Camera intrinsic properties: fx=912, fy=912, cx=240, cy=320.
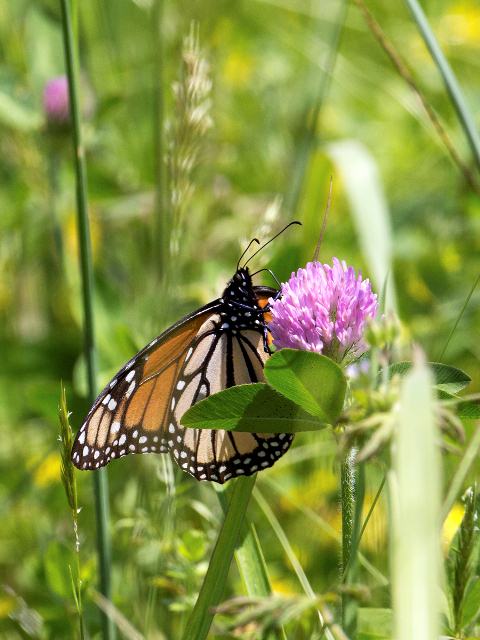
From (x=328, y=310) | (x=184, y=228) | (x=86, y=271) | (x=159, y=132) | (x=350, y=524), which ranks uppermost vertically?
(x=159, y=132)

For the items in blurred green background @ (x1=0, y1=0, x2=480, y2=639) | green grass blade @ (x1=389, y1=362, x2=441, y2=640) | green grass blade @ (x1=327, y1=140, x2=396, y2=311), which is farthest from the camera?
green grass blade @ (x1=327, y1=140, x2=396, y2=311)

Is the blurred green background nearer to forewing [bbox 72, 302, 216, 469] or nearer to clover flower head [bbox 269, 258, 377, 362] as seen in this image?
forewing [bbox 72, 302, 216, 469]

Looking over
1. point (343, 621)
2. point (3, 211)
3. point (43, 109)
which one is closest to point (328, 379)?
point (343, 621)

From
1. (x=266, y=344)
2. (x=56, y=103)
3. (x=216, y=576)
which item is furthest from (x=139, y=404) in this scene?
(x=56, y=103)

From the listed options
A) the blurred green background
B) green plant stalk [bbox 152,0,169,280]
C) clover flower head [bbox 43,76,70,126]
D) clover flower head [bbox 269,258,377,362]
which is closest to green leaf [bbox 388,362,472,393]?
clover flower head [bbox 269,258,377,362]

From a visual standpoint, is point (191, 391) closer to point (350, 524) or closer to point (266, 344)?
point (266, 344)

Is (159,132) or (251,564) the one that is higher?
(159,132)
